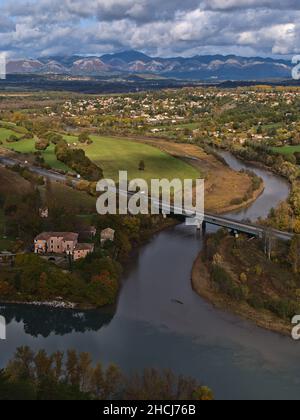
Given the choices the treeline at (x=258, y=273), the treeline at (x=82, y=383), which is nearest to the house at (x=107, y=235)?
the treeline at (x=258, y=273)

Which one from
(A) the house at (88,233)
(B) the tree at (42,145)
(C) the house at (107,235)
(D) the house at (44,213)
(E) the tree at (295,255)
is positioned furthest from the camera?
(B) the tree at (42,145)

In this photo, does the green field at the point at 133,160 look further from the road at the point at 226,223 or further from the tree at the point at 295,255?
the tree at the point at 295,255

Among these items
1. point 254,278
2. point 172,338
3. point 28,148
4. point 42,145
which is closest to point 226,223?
point 254,278

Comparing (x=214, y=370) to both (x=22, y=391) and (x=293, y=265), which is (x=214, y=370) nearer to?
(x=22, y=391)

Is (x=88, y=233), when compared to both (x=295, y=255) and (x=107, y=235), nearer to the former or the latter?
(x=107, y=235)

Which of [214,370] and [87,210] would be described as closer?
[214,370]
